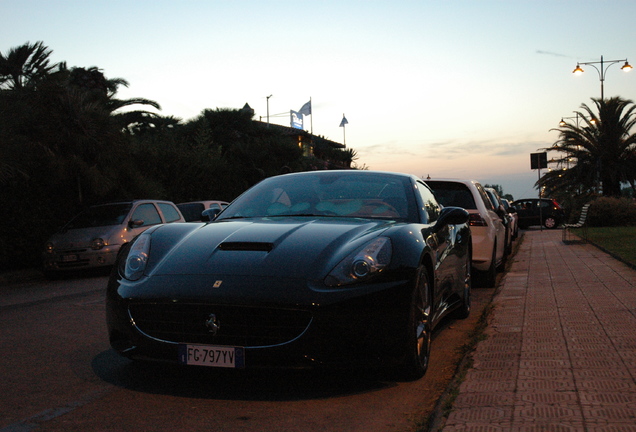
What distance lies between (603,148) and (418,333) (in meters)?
41.4

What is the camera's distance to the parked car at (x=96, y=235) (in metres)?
13.8

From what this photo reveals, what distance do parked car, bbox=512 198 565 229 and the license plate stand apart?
3376cm

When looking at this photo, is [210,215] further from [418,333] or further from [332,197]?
[418,333]

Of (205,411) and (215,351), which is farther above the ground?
(215,351)

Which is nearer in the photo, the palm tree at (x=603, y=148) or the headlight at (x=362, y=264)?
the headlight at (x=362, y=264)

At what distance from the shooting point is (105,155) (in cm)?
1700

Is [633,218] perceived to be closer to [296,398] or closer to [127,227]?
[127,227]

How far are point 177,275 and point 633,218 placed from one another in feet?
98.4

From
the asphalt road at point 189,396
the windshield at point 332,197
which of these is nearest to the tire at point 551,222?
the asphalt road at point 189,396

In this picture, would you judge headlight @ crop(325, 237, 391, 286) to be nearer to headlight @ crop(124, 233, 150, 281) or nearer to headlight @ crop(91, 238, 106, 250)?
headlight @ crop(124, 233, 150, 281)

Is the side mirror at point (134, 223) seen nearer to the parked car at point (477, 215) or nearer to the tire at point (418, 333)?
the parked car at point (477, 215)

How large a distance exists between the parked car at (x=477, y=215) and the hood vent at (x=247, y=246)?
5.97 m

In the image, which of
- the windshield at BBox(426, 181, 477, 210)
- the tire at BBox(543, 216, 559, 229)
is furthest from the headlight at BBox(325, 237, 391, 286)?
the tire at BBox(543, 216, 559, 229)

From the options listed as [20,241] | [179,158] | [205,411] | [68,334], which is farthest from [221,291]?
[179,158]
